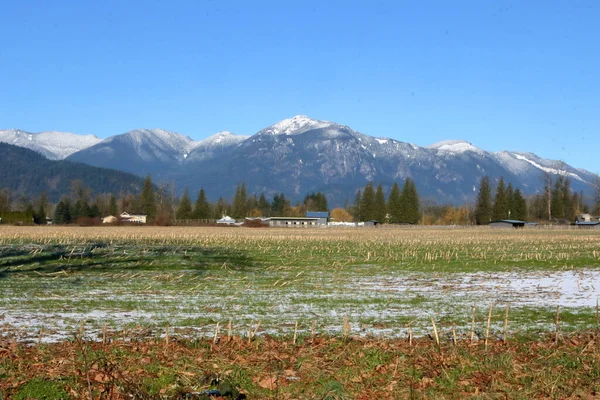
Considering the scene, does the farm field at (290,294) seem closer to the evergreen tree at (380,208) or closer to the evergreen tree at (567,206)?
the evergreen tree at (380,208)

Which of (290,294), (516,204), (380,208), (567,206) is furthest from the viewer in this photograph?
(380,208)

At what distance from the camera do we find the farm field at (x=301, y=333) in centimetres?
1163

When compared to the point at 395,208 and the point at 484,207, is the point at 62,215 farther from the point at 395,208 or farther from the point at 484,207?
the point at 484,207

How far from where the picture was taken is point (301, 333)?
52.7 feet

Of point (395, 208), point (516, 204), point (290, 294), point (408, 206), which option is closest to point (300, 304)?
point (290, 294)

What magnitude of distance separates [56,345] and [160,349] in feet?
7.95

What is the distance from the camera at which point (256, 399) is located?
11.0 m

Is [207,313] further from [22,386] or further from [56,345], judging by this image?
[22,386]

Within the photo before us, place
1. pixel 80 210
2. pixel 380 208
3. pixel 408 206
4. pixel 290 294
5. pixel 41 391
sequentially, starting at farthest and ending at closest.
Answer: pixel 380 208
pixel 408 206
pixel 80 210
pixel 290 294
pixel 41 391

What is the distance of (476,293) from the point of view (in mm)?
25562

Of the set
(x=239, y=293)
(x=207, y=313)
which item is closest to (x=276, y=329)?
(x=207, y=313)

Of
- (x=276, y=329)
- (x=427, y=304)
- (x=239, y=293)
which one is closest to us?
A: (x=276, y=329)

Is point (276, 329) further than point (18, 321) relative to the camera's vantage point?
No

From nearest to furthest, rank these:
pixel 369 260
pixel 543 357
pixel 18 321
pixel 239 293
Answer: pixel 543 357, pixel 18 321, pixel 239 293, pixel 369 260
